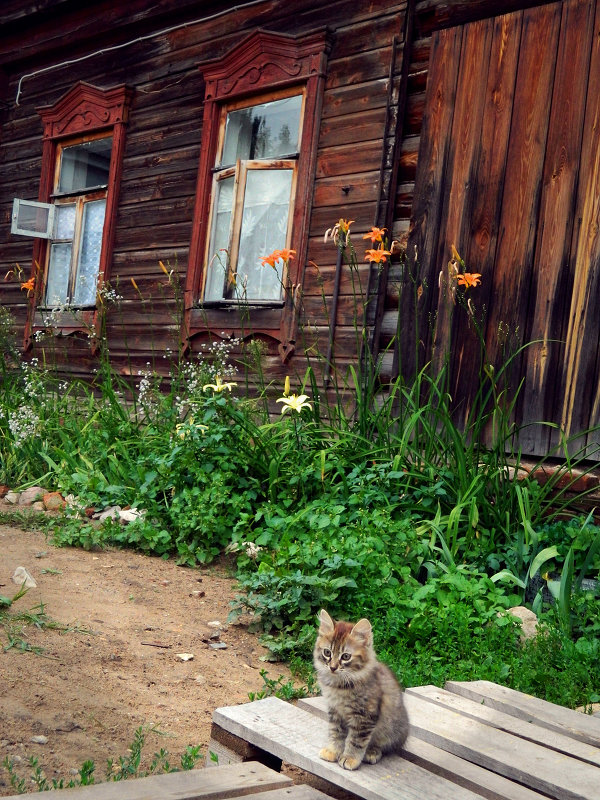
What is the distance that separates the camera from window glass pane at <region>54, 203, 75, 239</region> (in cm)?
973

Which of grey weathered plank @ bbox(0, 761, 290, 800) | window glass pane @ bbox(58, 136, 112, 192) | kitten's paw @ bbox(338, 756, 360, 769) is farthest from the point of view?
window glass pane @ bbox(58, 136, 112, 192)

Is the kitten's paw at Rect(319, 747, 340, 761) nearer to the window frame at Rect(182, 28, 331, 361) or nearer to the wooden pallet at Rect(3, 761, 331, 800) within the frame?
the wooden pallet at Rect(3, 761, 331, 800)

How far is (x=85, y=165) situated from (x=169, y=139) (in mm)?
1579

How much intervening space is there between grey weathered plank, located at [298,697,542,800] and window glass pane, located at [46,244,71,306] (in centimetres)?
801

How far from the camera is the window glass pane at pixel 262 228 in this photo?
7586 millimetres

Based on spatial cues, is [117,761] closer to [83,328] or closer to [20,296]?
[83,328]

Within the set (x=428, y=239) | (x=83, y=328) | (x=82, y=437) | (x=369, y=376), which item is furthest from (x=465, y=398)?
(x=83, y=328)

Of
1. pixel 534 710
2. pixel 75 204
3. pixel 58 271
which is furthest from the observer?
pixel 58 271

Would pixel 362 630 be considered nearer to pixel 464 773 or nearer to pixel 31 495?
pixel 464 773

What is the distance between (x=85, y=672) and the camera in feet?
11.4

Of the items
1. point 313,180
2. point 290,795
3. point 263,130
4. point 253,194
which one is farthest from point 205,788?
point 263,130

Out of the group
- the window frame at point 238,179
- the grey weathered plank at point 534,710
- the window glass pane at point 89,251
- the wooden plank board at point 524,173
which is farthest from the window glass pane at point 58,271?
the grey weathered plank at point 534,710

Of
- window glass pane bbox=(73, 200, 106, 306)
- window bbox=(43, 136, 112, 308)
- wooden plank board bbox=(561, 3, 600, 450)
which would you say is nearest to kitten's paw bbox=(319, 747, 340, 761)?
wooden plank board bbox=(561, 3, 600, 450)

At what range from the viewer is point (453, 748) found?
2504 mm
